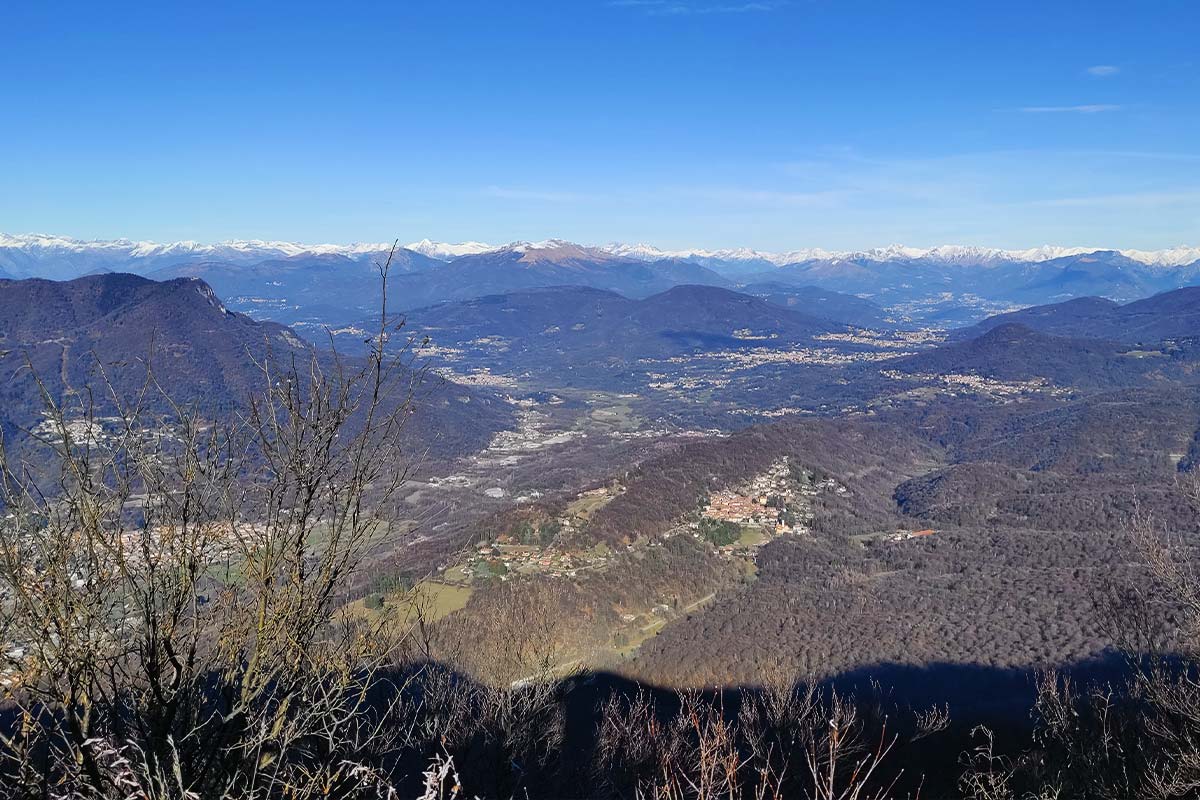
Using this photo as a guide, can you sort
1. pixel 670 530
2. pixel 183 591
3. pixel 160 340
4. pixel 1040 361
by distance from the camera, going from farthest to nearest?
pixel 1040 361 < pixel 160 340 < pixel 670 530 < pixel 183 591

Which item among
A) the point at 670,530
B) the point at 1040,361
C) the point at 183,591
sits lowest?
the point at 670,530

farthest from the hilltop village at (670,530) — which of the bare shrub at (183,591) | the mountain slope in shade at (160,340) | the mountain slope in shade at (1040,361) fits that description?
the mountain slope in shade at (1040,361)

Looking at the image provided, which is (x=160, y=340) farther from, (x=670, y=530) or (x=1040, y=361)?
(x=1040, y=361)

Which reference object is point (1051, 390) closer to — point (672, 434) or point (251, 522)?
point (672, 434)

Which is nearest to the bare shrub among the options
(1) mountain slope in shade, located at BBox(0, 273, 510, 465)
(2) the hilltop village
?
(2) the hilltop village

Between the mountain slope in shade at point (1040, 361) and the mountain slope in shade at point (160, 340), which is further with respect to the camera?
the mountain slope in shade at point (1040, 361)

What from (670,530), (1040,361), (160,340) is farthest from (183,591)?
(1040,361)

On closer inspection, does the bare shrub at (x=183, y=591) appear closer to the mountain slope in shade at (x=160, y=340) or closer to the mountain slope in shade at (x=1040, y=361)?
the mountain slope in shade at (x=160, y=340)

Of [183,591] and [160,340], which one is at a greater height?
[183,591]
